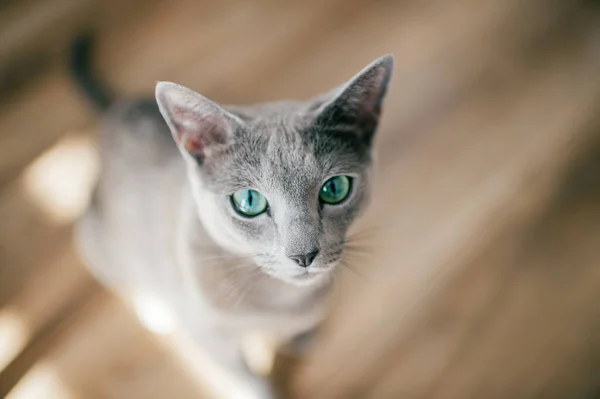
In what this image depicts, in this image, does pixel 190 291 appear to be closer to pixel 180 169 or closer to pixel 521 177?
pixel 180 169

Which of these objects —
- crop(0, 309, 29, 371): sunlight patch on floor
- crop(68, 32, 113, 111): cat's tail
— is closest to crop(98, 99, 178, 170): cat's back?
crop(68, 32, 113, 111): cat's tail

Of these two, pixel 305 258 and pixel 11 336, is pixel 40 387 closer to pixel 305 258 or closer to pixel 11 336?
pixel 11 336

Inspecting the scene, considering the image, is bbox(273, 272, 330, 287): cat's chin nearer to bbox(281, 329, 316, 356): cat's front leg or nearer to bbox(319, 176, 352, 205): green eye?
bbox(319, 176, 352, 205): green eye

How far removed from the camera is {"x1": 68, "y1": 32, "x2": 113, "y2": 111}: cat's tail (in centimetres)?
129

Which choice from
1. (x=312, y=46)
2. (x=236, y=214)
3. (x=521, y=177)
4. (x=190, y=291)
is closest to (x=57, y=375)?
(x=190, y=291)

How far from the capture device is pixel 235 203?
0.85 metres

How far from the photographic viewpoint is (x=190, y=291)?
1.00 metres

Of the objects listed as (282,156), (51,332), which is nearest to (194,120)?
(282,156)

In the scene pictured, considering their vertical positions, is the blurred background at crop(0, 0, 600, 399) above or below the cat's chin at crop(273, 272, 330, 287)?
above

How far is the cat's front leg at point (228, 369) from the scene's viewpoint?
3.65 ft

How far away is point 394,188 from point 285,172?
73 centimetres

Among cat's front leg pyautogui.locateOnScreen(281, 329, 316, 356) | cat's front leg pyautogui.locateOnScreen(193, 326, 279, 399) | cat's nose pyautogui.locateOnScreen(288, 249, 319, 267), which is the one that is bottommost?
cat's front leg pyautogui.locateOnScreen(193, 326, 279, 399)

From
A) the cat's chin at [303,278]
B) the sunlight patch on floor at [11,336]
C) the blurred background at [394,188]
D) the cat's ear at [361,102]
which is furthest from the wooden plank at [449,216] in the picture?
the sunlight patch on floor at [11,336]

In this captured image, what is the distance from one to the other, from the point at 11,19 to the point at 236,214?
1.16 m
